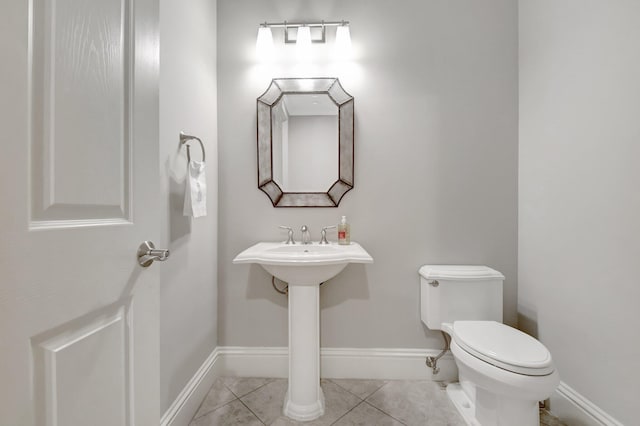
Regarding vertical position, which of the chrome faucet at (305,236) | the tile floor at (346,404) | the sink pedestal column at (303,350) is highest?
the chrome faucet at (305,236)

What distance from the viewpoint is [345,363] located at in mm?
1830

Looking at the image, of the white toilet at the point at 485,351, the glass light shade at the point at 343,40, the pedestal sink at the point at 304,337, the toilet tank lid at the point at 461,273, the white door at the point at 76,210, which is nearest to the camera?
the white door at the point at 76,210

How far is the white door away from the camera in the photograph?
439mm

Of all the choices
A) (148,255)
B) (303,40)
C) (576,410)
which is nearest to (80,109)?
(148,255)

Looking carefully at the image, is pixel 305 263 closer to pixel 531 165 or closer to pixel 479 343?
pixel 479 343

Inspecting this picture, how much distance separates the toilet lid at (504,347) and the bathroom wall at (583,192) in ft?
1.05

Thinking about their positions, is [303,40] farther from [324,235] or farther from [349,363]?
[349,363]

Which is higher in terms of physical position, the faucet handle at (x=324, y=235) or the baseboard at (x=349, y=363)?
the faucet handle at (x=324, y=235)

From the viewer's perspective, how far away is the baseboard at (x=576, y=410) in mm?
1253

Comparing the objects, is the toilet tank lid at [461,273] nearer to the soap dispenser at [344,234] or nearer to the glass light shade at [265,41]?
the soap dispenser at [344,234]

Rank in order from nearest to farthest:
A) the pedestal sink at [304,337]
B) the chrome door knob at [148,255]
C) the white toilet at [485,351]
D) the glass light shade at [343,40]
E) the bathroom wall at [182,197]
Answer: the chrome door knob at [148,255] → the white toilet at [485,351] → the bathroom wall at [182,197] → the pedestal sink at [304,337] → the glass light shade at [343,40]

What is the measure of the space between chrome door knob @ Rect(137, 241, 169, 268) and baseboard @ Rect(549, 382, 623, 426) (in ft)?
6.17

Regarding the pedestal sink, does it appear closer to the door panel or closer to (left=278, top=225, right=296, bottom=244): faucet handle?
(left=278, top=225, right=296, bottom=244): faucet handle

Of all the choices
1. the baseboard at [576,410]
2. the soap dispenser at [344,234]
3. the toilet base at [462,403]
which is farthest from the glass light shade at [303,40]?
the baseboard at [576,410]
